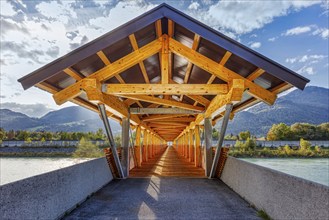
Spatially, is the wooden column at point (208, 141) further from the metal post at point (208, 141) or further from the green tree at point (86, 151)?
the green tree at point (86, 151)

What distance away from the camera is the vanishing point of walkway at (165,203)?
412 cm

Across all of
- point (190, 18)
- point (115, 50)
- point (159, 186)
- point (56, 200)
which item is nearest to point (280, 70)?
point (190, 18)

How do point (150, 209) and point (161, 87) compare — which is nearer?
point (150, 209)

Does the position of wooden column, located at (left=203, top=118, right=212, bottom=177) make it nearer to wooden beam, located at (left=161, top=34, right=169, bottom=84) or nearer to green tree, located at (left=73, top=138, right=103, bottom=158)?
wooden beam, located at (left=161, top=34, right=169, bottom=84)

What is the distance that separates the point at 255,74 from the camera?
543 cm

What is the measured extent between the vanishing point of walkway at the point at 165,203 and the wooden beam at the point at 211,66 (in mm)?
2362

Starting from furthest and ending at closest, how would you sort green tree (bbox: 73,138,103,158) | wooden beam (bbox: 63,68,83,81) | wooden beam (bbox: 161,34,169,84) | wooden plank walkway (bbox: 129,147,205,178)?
green tree (bbox: 73,138,103,158)
wooden plank walkway (bbox: 129,147,205,178)
wooden beam (bbox: 161,34,169,84)
wooden beam (bbox: 63,68,83,81)

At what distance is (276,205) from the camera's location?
11.8ft

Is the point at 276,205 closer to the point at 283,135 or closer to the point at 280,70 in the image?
the point at 280,70

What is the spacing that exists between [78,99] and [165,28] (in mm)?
2916

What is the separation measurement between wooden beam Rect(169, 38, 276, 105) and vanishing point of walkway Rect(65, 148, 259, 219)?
2362 mm

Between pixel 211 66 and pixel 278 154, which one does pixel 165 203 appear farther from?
pixel 278 154

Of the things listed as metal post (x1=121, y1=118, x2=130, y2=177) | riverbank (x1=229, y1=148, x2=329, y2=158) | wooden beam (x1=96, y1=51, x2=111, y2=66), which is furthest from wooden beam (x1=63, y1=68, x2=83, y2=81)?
riverbank (x1=229, y1=148, x2=329, y2=158)

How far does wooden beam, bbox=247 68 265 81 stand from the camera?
5.23 meters
